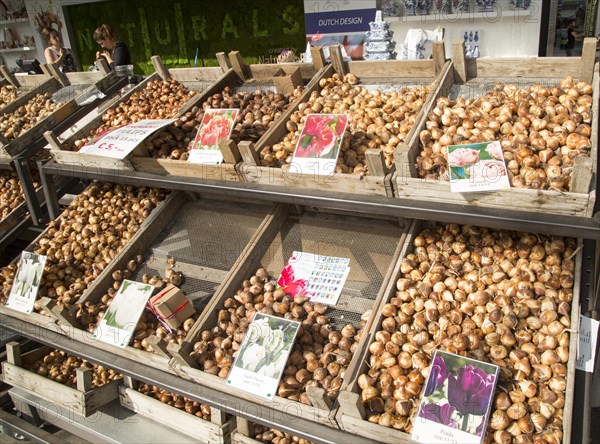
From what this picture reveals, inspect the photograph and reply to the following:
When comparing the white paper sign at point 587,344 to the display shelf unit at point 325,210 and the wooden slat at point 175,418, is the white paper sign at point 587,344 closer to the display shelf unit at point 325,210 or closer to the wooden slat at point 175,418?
the display shelf unit at point 325,210

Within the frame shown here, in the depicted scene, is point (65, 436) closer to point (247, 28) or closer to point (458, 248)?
point (458, 248)

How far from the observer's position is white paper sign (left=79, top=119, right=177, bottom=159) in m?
2.21

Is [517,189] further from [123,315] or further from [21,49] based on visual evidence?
[21,49]

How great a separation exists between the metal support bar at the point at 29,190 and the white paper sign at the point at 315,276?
178cm

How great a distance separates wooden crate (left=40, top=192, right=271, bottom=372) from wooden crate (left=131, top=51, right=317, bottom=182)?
15.5 inches

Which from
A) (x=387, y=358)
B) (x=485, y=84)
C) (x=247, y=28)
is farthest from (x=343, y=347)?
(x=247, y=28)

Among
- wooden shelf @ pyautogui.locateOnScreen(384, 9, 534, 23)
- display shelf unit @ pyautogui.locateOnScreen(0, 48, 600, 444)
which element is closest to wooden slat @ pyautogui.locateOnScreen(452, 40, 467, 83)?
display shelf unit @ pyautogui.locateOnScreen(0, 48, 600, 444)

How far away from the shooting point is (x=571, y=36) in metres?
7.35

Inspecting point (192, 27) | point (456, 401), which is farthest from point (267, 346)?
point (192, 27)

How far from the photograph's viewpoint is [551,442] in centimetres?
134

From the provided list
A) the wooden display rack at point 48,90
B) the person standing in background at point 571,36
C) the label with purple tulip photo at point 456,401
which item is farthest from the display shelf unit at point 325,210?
the person standing in background at point 571,36

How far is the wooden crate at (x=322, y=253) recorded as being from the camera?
1.78 metres

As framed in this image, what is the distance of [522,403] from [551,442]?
0.12 m

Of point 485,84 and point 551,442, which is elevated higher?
point 485,84
